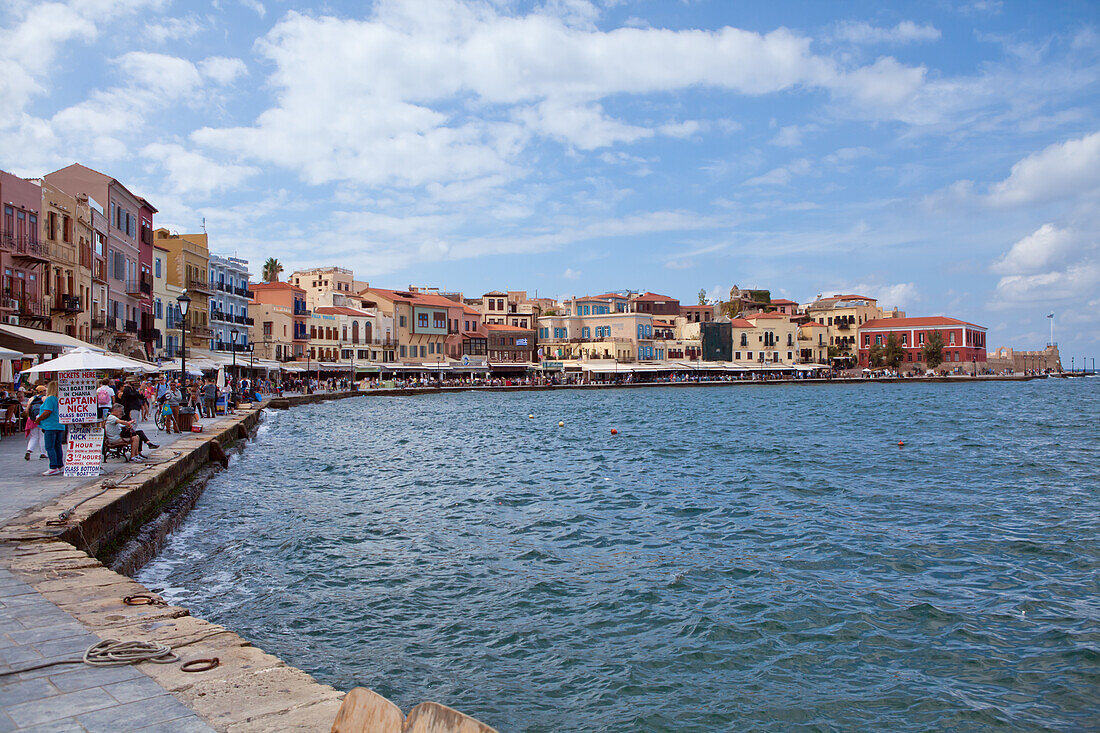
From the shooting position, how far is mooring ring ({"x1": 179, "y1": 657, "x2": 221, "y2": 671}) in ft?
15.9

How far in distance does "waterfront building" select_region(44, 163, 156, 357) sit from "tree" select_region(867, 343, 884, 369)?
320 ft

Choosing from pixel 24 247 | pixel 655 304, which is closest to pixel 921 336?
pixel 655 304

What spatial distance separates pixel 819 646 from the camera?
26.7 ft

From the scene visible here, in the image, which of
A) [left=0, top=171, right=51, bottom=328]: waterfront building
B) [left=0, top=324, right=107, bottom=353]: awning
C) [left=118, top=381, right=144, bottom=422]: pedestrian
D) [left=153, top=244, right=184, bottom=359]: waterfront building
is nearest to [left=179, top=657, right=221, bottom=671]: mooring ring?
[left=0, top=324, right=107, bottom=353]: awning

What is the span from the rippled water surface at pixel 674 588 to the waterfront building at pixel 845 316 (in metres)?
98.0

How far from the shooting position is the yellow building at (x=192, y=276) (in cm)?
5311

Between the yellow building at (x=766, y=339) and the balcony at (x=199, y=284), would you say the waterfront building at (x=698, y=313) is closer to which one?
the yellow building at (x=766, y=339)

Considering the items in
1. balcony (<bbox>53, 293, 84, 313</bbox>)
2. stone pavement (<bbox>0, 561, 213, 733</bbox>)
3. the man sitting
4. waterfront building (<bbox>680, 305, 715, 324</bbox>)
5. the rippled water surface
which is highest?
waterfront building (<bbox>680, 305, 715, 324</bbox>)

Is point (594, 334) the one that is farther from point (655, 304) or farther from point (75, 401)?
point (75, 401)

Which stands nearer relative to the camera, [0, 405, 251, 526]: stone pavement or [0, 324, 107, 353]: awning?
[0, 405, 251, 526]: stone pavement

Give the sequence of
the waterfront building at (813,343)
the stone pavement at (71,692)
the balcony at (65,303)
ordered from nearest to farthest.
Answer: the stone pavement at (71,692), the balcony at (65,303), the waterfront building at (813,343)

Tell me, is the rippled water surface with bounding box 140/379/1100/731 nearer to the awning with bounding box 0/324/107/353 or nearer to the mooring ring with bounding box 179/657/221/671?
the mooring ring with bounding box 179/657/221/671

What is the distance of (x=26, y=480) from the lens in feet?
39.6

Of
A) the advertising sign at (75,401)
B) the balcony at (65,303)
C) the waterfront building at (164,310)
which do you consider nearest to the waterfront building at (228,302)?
the waterfront building at (164,310)
